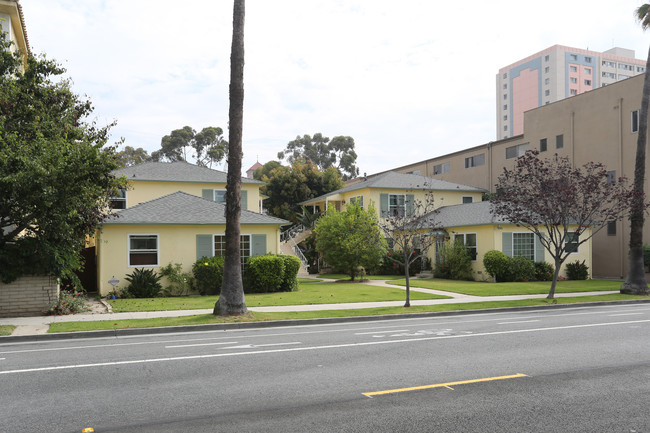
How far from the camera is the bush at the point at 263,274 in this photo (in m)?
22.5

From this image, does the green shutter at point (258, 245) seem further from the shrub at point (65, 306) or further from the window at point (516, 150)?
the window at point (516, 150)

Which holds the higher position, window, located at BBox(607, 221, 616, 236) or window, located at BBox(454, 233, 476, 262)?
window, located at BBox(607, 221, 616, 236)

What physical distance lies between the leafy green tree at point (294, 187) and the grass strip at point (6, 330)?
3374cm

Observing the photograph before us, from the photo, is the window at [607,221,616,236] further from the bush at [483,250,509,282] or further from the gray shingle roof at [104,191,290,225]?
the gray shingle roof at [104,191,290,225]

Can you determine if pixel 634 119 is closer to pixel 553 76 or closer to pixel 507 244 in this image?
pixel 507 244

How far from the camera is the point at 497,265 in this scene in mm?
28078

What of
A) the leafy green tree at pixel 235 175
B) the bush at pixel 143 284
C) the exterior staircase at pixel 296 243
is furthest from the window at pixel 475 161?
the leafy green tree at pixel 235 175

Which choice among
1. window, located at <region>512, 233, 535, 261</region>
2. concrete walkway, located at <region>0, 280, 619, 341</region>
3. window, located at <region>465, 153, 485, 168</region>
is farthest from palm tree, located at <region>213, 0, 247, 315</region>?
window, located at <region>465, 153, 485, 168</region>

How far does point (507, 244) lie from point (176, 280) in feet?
59.6

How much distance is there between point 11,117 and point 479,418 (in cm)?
1585

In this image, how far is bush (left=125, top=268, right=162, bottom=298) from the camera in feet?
69.6

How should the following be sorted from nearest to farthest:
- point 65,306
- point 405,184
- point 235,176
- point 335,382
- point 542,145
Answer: point 335,382 < point 235,176 < point 65,306 < point 542,145 < point 405,184

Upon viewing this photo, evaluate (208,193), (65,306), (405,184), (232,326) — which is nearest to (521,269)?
(405,184)

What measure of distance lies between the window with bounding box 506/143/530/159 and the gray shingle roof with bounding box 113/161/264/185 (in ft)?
71.3
